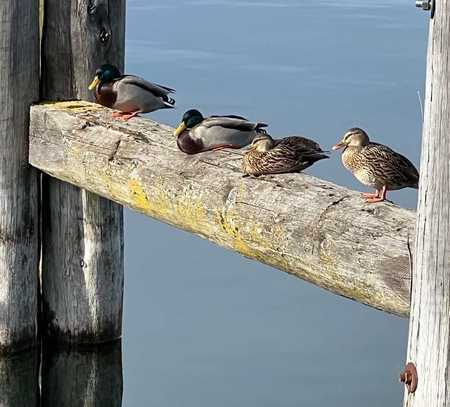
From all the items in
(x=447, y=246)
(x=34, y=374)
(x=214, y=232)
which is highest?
(x=447, y=246)

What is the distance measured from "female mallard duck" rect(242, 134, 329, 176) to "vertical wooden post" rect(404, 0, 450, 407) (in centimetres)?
168

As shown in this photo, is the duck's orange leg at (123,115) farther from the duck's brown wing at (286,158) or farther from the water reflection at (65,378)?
the water reflection at (65,378)

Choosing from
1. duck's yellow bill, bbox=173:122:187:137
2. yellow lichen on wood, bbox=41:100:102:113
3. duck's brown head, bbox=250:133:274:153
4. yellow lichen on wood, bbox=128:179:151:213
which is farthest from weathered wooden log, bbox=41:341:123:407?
duck's brown head, bbox=250:133:274:153

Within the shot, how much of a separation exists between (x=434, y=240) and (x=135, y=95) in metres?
3.27

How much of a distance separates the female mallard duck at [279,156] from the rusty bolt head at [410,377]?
66.2 inches

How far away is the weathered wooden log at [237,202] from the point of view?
3.86 metres

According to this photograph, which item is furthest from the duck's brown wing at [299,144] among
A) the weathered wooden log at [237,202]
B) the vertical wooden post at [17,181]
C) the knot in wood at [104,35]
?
the vertical wooden post at [17,181]

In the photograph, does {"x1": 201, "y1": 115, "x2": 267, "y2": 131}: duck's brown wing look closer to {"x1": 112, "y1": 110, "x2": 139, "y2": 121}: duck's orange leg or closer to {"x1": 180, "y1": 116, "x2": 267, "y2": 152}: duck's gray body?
{"x1": 180, "y1": 116, "x2": 267, "y2": 152}: duck's gray body

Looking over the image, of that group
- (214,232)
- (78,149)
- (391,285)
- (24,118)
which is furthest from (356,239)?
(24,118)

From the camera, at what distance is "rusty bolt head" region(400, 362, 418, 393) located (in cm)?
294

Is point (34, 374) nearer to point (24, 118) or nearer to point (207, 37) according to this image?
point (24, 118)

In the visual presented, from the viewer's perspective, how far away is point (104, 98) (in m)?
5.89

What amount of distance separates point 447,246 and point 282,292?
4.53 metres

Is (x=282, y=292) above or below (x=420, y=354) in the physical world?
below
